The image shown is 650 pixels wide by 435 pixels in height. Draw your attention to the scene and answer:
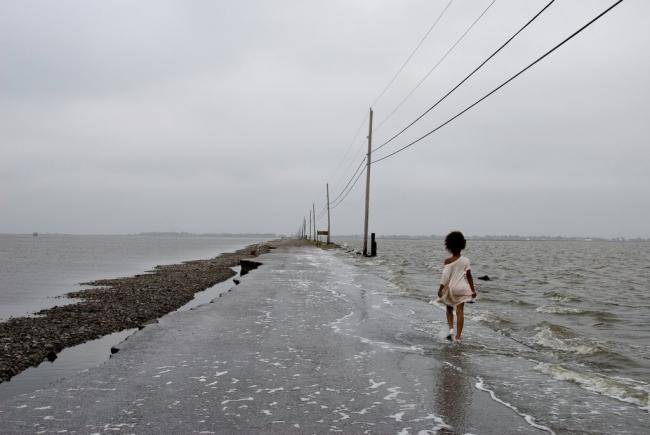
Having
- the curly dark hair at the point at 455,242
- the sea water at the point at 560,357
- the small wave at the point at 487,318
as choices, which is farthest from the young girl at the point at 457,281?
the small wave at the point at 487,318

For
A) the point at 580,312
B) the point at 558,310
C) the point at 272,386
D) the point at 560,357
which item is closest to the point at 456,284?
the point at 560,357

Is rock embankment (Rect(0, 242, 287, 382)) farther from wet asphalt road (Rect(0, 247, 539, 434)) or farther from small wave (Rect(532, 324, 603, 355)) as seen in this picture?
A: small wave (Rect(532, 324, 603, 355))

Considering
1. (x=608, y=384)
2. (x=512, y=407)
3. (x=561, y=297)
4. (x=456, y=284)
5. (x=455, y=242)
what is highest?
(x=455, y=242)

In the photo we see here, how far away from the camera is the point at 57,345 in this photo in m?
9.08

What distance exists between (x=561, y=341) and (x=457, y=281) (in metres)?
3.24

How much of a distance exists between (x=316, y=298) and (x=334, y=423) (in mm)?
8977

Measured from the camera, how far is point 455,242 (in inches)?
329

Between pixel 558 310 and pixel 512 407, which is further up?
pixel 512 407

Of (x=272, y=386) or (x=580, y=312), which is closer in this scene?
(x=272, y=386)

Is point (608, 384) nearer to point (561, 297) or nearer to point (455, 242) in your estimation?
point (455, 242)

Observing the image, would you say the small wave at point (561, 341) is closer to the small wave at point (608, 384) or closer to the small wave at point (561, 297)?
the small wave at point (608, 384)

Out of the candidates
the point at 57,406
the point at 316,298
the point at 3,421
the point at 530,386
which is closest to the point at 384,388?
the point at 530,386

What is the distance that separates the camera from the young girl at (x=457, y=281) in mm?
8336

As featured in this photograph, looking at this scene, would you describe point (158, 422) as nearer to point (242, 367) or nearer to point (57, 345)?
point (242, 367)
